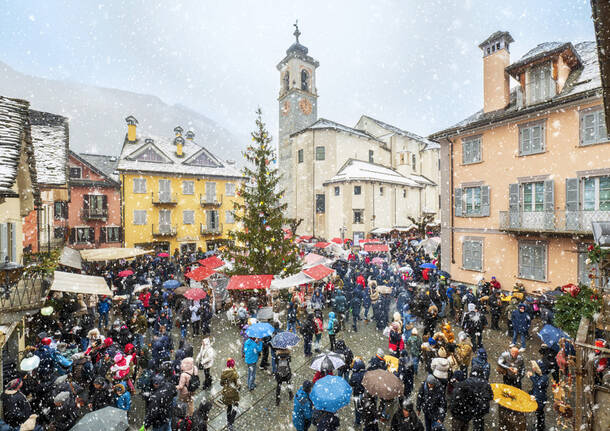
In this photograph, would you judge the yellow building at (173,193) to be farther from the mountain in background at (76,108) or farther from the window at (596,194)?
the mountain in background at (76,108)

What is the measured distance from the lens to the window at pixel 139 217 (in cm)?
3050

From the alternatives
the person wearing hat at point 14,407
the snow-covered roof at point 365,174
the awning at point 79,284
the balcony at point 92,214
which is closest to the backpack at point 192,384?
the person wearing hat at point 14,407

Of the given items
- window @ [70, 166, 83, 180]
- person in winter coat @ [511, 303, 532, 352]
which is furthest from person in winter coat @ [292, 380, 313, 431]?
window @ [70, 166, 83, 180]

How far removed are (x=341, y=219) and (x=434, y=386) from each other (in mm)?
30995

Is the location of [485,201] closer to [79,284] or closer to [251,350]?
[251,350]

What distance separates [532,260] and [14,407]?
788 inches

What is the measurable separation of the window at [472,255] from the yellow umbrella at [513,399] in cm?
1228

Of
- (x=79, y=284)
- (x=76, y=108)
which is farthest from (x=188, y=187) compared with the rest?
(x=76, y=108)

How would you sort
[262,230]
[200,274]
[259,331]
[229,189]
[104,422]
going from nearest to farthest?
[104,422]
[259,331]
[200,274]
[262,230]
[229,189]

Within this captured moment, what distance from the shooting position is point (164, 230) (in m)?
31.7

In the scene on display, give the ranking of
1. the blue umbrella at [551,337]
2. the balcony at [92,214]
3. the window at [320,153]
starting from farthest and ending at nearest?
the window at [320,153] < the balcony at [92,214] < the blue umbrella at [551,337]

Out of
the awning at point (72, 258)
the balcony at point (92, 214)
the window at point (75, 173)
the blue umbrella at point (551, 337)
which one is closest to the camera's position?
the blue umbrella at point (551, 337)

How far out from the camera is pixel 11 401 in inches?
231

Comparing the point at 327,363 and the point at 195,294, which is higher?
the point at 195,294
